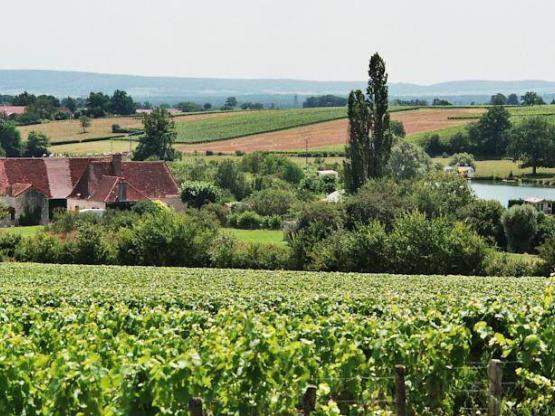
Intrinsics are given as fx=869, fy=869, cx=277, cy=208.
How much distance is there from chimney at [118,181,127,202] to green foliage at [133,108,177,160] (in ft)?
144

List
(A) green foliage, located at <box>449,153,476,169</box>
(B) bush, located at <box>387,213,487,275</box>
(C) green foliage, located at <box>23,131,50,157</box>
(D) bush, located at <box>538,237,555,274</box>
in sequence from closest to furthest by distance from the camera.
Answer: (D) bush, located at <box>538,237,555,274</box>, (B) bush, located at <box>387,213,487,275</box>, (A) green foliage, located at <box>449,153,476,169</box>, (C) green foliage, located at <box>23,131,50,157</box>

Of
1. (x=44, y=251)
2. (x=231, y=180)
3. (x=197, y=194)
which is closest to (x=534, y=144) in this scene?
(x=231, y=180)

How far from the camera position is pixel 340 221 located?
54344mm

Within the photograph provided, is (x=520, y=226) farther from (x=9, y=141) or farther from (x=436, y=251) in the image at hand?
(x=9, y=141)

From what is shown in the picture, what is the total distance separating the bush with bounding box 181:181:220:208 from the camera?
273 feet

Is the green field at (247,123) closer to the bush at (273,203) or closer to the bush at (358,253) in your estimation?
the bush at (273,203)

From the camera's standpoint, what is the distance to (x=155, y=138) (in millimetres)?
121000

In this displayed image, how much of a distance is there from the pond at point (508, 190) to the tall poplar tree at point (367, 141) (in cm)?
2874

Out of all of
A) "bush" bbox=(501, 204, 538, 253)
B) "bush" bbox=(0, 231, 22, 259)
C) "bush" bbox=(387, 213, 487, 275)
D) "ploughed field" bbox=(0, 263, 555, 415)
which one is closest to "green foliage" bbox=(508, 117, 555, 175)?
"bush" bbox=(501, 204, 538, 253)

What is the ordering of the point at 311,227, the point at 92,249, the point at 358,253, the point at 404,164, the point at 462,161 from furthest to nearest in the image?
Answer: the point at 462,161
the point at 404,164
the point at 311,227
the point at 92,249
the point at 358,253

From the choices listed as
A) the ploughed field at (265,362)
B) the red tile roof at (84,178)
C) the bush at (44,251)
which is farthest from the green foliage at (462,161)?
the ploughed field at (265,362)

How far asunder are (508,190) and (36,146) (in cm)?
7399

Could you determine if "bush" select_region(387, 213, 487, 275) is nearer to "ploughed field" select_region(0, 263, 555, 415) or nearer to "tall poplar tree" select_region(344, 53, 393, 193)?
"tall poplar tree" select_region(344, 53, 393, 193)

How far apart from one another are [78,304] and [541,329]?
11811 mm
